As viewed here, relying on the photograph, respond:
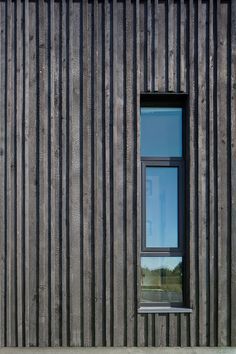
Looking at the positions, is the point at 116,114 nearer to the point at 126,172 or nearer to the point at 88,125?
the point at 88,125

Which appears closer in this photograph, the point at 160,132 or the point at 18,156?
the point at 18,156

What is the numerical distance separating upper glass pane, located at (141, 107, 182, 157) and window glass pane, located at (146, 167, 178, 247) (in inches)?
7.9

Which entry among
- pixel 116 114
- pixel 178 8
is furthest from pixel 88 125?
pixel 178 8

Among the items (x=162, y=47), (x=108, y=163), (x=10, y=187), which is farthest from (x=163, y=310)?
(x=162, y=47)

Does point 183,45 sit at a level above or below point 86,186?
above

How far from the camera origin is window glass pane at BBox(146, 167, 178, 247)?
5184mm

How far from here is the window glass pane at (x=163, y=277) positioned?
5.14m

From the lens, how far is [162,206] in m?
5.21

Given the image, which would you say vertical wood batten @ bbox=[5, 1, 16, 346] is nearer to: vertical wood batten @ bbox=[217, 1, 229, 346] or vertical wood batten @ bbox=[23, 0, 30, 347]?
vertical wood batten @ bbox=[23, 0, 30, 347]

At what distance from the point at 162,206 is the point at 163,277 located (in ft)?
2.66

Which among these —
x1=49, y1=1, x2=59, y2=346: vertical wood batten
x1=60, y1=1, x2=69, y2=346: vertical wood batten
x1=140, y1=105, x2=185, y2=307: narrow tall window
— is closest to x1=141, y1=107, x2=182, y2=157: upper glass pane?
x1=140, y1=105, x2=185, y2=307: narrow tall window

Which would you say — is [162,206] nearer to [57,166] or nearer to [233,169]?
[233,169]

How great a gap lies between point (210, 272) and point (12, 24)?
3560 millimetres

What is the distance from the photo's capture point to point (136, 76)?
16.6 ft
